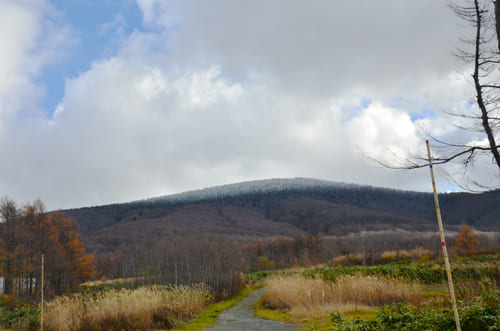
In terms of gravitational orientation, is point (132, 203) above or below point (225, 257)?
above

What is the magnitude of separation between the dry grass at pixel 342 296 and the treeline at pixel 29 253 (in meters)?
22.9

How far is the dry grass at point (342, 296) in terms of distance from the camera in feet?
42.8

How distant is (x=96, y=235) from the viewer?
410 ft

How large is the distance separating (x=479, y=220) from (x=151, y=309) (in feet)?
515

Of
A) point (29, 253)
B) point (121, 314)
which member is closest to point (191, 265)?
point (121, 314)

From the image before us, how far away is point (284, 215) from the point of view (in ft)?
571

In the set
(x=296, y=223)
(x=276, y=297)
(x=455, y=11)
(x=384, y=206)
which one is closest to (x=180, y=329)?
(x=276, y=297)

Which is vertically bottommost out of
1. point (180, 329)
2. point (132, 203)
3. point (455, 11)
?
point (180, 329)

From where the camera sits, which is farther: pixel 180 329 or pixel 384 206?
pixel 384 206

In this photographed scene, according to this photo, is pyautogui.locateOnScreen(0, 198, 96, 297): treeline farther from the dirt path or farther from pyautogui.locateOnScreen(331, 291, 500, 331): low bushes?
pyautogui.locateOnScreen(331, 291, 500, 331): low bushes

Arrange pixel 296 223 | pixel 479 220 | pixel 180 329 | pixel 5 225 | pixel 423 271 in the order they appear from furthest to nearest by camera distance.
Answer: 1. pixel 296 223
2. pixel 479 220
3. pixel 5 225
4. pixel 423 271
5. pixel 180 329

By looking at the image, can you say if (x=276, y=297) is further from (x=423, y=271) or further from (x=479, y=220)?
(x=479, y=220)

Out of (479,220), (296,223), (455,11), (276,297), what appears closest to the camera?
(455,11)

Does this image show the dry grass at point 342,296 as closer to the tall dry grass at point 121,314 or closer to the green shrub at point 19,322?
the tall dry grass at point 121,314
